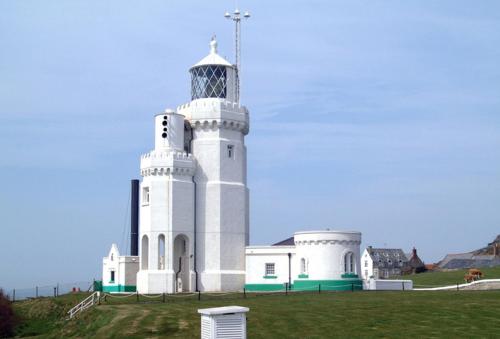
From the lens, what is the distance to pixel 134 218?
63281mm

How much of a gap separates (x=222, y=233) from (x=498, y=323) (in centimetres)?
2894

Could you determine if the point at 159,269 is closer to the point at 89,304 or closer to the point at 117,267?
the point at 117,267

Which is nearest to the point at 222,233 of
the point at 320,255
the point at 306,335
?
the point at 320,255

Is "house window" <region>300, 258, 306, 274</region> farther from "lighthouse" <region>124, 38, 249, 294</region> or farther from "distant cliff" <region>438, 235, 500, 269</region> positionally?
"distant cliff" <region>438, 235, 500, 269</region>

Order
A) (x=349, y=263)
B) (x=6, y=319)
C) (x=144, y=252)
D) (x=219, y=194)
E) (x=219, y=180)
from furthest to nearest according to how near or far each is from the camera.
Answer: (x=219, y=180) → (x=219, y=194) → (x=144, y=252) → (x=349, y=263) → (x=6, y=319)

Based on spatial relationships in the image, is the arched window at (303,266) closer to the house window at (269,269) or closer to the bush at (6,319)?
the house window at (269,269)

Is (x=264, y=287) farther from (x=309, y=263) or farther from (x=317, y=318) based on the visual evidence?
(x=317, y=318)

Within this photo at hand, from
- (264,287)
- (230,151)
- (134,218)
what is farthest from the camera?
(134,218)

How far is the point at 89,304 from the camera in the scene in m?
45.6

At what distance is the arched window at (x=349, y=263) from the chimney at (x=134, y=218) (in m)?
18.1

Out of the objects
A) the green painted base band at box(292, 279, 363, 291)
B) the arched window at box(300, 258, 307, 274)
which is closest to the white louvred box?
the green painted base band at box(292, 279, 363, 291)

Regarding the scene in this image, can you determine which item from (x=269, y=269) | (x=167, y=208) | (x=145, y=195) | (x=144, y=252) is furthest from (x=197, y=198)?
(x=269, y=269)

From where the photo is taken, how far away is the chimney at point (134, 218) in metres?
62.9

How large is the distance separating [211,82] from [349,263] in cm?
1857
